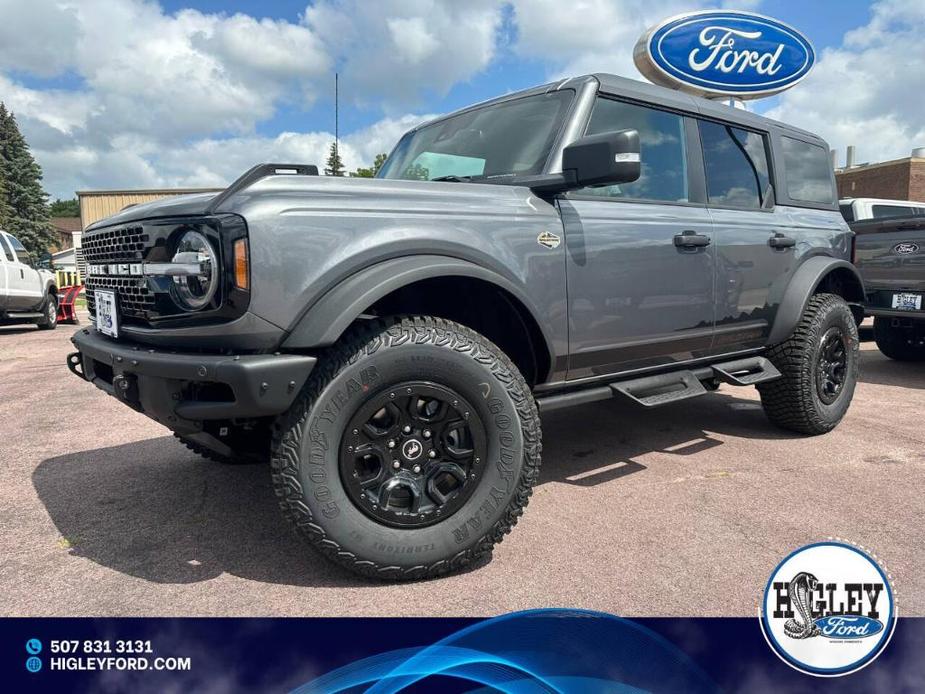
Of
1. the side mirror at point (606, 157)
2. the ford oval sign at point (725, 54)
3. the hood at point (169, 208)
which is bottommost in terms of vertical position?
the hood at point (169, 208)

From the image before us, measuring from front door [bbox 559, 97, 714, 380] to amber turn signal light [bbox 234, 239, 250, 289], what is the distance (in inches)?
52.2

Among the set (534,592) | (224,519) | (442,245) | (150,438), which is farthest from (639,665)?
(150,438)

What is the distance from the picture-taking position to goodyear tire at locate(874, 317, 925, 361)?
7172 millimetres

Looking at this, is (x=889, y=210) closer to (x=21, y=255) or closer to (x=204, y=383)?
(x=204, y=383)

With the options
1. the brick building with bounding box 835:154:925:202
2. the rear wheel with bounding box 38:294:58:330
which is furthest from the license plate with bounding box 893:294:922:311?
the brick building with bounding box 835:154:925:202

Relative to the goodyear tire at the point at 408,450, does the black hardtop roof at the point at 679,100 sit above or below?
above

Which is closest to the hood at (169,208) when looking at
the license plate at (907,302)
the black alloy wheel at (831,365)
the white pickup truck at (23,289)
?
the black alloy wheel at (831,365)

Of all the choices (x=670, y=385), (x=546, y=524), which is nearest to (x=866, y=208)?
(x=670, y=385)

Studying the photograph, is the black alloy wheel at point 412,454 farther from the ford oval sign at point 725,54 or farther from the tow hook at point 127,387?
the ford oval sign at point 725,54

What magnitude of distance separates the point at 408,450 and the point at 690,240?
1.85 meters

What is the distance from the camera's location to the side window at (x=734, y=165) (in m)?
3.70

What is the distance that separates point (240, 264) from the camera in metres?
2.09

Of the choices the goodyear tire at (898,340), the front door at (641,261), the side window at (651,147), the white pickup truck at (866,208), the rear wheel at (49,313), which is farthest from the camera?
the rear wheel at (49,313)

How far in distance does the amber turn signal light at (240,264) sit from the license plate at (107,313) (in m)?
0.81
